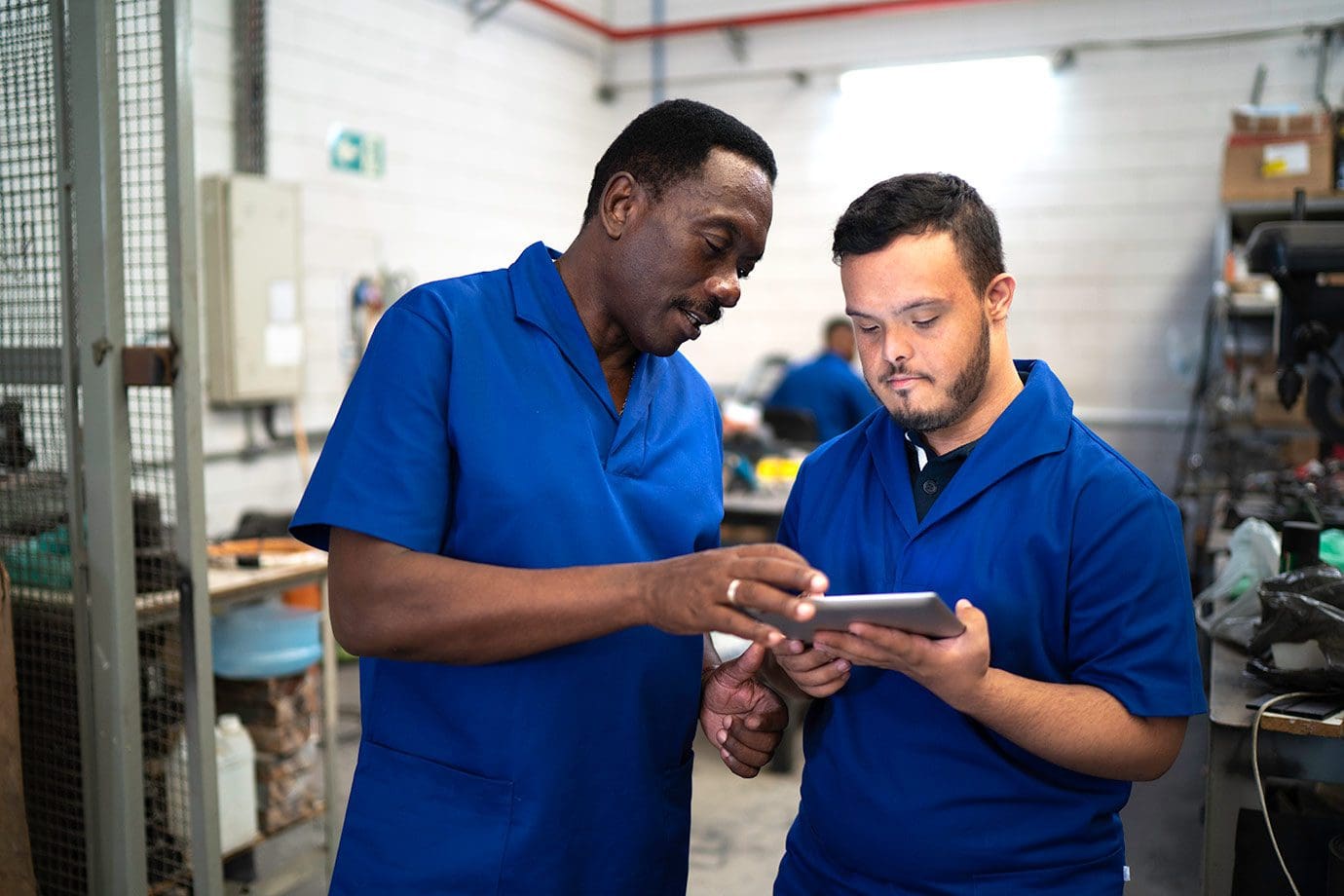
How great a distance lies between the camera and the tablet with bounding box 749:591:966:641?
3.53ft

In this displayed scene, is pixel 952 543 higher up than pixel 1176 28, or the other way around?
pixel 1176 28

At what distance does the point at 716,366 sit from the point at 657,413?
633 centimetres

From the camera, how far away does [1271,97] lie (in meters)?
6.23

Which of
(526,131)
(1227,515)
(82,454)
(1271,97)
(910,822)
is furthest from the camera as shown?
(526,131)

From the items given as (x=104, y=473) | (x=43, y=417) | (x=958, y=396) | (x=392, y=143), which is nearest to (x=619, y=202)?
(x=958, y=396)

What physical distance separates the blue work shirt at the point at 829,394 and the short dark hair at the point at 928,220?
14.5ft

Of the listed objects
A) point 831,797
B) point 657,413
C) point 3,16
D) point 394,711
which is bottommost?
point 831,797

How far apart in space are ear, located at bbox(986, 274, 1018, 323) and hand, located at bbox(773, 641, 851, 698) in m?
0.46

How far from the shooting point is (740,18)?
24.1 feet

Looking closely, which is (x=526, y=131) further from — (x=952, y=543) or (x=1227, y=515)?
(x=952, y=543)

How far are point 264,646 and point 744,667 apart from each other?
2.00m

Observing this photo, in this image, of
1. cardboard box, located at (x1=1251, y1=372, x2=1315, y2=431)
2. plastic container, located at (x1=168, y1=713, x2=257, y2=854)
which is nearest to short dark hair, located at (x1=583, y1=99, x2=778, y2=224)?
plastic container, located at (x1=168, y1=713, x2=257, y2=854)

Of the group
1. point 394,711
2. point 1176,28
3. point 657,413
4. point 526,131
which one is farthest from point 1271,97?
point 394,711

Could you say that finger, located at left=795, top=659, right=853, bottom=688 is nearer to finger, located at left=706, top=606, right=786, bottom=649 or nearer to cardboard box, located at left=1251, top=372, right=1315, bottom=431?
finger, located at left=706, top=606, right=786, bottom=649
